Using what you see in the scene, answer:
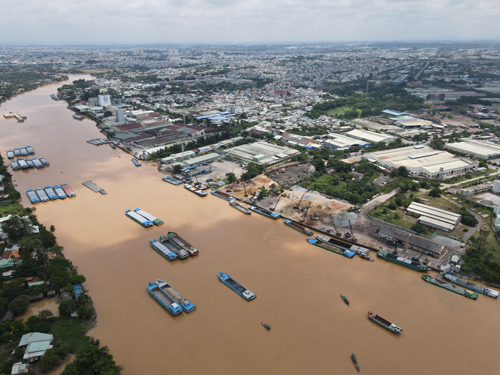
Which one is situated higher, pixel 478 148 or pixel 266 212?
pixel 478 148

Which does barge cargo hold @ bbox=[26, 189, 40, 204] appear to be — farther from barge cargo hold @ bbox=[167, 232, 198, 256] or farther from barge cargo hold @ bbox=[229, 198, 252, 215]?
barge cargo hold @ bbox=[229, 198, 252, 215]

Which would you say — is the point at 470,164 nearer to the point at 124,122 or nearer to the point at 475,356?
the point at 475,356

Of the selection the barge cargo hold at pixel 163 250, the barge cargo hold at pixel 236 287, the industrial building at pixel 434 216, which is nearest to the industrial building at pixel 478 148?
the industrial building at pixel 434 216

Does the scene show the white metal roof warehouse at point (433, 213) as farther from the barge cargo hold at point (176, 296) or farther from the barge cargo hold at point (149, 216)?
the barge cargo hold at point (149, 216)

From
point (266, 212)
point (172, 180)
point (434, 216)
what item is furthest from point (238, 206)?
point (434, 216)

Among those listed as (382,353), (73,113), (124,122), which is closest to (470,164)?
(382,353)

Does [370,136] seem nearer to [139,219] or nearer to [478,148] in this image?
[478,148]

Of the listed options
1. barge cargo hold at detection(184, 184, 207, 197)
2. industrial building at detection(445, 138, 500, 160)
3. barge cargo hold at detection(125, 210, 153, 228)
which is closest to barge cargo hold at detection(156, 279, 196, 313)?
barge cargo hold at detection(125, 210, 153, 228)
